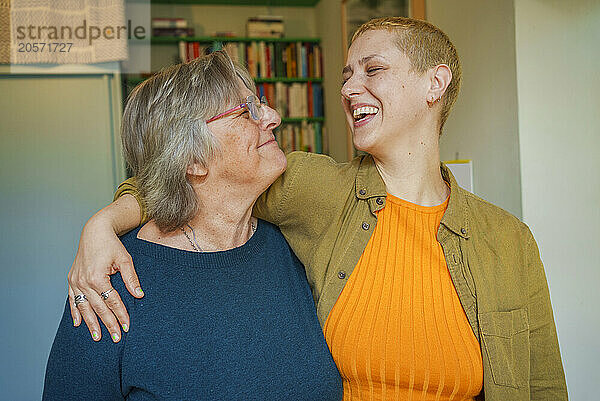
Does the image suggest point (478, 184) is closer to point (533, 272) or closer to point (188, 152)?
point (533, 272)

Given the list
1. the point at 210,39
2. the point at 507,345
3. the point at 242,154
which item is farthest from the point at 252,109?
the point at 210,39

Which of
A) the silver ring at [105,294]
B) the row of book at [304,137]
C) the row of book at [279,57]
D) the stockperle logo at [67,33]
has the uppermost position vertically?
the row of book at [279,57]

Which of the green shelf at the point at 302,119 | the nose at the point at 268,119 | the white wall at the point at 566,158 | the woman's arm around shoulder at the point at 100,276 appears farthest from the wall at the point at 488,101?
the green shelf at the point at 302,119

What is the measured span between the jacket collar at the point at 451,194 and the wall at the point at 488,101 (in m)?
0.76

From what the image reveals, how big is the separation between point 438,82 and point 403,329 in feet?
1.94

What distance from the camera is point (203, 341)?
3.74 feet

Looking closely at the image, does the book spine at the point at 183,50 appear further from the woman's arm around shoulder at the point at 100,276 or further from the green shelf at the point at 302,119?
the woman's arm around shoulder at the point at 100,276

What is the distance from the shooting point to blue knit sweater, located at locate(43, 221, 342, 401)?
108 centimetres

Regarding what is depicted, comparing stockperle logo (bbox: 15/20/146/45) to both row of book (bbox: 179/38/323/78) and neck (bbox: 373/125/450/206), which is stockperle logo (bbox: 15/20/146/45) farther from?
row of book (bbox: 179/38/323/78)

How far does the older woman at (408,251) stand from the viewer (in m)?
1.22

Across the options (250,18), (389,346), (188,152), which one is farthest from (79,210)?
(250,18)

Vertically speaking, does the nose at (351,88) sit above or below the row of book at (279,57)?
below

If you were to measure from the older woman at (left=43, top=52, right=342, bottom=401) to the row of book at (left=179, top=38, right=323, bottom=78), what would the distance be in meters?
3.97

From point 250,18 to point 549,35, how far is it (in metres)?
3.62
